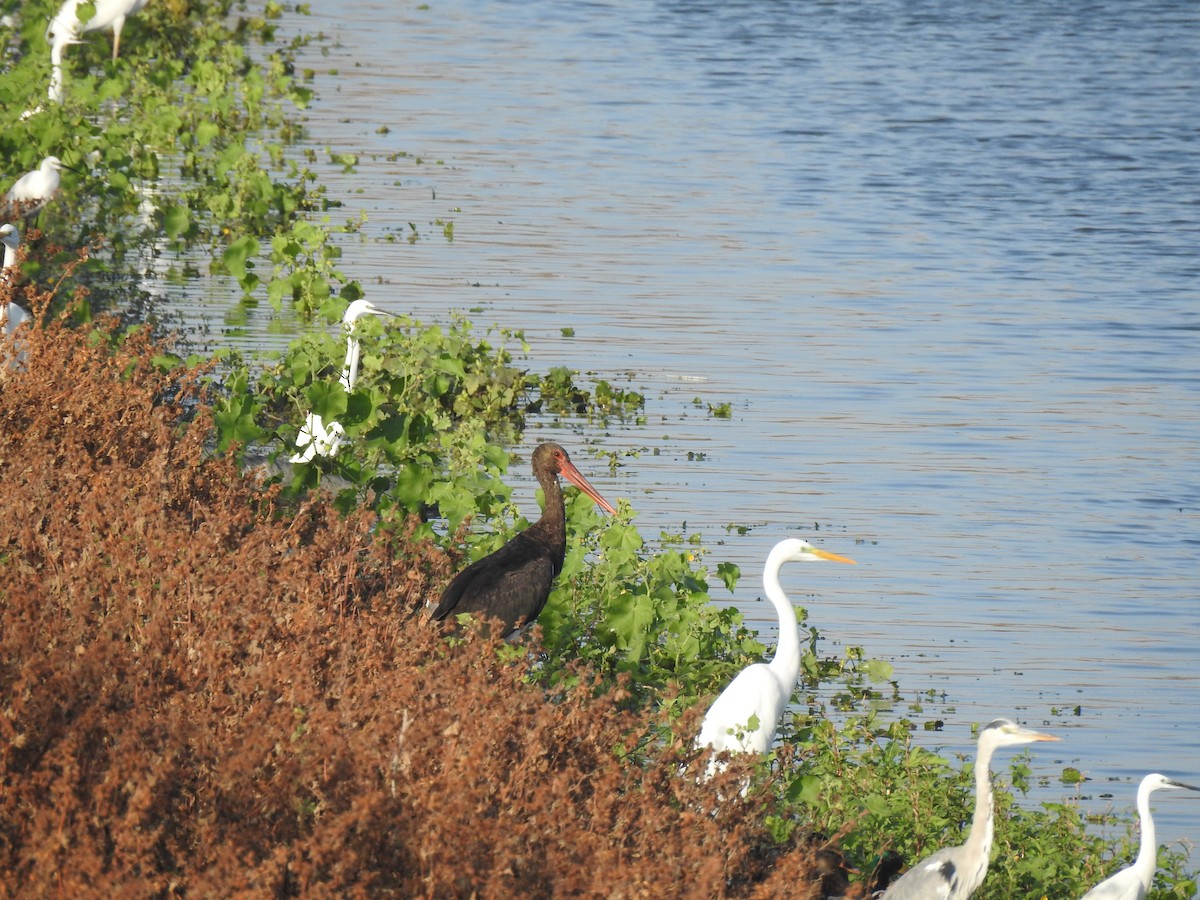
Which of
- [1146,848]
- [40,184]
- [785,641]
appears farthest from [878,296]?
[1146,848]

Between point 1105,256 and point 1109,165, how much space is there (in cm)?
424

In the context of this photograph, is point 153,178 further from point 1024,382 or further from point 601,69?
point 601,69

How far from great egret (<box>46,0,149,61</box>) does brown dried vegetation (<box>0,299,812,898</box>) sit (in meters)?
14.8

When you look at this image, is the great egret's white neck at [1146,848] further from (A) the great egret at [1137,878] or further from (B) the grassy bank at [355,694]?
(B) the grassy bank at [355,694]

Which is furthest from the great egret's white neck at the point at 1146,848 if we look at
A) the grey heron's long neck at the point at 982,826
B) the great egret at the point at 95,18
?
the great egret at the point at 95,18

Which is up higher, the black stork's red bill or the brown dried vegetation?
the brown dried vegetation

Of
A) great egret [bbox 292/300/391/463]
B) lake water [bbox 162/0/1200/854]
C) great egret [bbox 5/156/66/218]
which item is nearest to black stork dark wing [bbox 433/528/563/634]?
great egret [bbox 292/300/391/463]

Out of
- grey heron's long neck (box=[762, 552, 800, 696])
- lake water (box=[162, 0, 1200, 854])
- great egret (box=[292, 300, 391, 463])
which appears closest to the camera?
grey heron's long neck (box=[762, 552, 800, 696])

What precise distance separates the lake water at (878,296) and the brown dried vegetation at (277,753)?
301cm

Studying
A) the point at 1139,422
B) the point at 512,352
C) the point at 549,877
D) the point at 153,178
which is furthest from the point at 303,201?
the point at 549,877

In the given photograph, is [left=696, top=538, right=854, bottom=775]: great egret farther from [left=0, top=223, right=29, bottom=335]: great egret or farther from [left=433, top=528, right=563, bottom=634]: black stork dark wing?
[left=0, top=223, right=29, bottom=335]: great egret

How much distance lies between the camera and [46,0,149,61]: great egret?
63.9 ft

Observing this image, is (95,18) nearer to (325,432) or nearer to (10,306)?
(10,306)

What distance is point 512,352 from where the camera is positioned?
12258 mm
